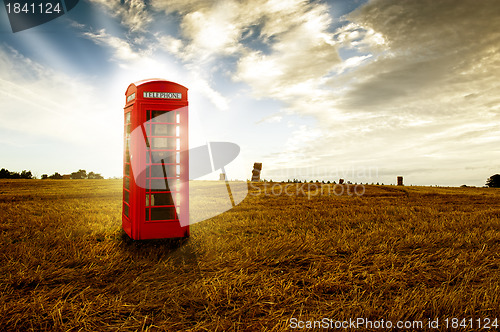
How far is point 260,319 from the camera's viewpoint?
2900mm

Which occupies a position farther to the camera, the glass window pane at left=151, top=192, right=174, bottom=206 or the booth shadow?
the glass window pane at left=151, top=192, right=174, bottom=206

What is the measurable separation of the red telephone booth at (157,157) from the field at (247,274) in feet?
1.24

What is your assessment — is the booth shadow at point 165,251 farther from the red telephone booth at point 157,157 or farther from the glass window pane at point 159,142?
the glass window pane at point 159,142

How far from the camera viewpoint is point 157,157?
5578 millimetres

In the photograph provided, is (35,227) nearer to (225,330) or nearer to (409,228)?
(225,330)

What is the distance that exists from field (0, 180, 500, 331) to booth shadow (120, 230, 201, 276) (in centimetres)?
2

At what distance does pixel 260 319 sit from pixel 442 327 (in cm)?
165

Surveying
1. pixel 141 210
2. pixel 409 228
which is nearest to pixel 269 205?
pixel 409 228

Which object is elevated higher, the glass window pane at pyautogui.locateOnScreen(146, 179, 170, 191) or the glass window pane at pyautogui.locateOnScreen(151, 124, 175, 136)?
the glass window pane at pyautogui.locateOnScreen(151, 124, 175, 136)

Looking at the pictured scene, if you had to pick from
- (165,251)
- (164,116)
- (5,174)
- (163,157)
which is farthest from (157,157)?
(5,174)

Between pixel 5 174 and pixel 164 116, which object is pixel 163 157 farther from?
pixel 5 174

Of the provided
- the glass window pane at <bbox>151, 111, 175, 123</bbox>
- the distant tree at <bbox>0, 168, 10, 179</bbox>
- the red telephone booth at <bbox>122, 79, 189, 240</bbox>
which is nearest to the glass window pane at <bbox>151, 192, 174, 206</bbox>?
the red telephone booth at <bbox>122, 79, 189, 240</bbox>

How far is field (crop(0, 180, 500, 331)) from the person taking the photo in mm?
2963

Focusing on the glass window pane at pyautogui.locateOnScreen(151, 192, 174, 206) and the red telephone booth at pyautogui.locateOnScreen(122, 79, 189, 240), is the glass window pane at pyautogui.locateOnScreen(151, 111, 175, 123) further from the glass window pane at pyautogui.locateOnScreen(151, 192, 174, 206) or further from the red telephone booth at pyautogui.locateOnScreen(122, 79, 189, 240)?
the glass window pane at pyautogui.locateOnScreen(151, 192, 174, 206)
